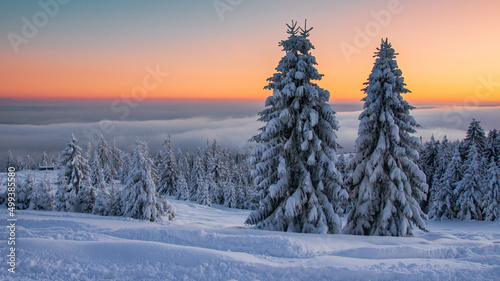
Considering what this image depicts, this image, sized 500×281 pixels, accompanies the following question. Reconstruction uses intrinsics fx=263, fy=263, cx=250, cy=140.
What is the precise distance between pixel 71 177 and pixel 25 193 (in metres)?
4.27

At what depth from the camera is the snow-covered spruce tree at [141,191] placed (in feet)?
76.3

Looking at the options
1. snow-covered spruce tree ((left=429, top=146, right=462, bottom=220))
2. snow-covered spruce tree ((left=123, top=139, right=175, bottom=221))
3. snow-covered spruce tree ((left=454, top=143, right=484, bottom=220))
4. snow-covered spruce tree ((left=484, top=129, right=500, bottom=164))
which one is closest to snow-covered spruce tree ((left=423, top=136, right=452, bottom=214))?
snow-covered spruce tree ((left=429, top=146, right=462, bottom=220))

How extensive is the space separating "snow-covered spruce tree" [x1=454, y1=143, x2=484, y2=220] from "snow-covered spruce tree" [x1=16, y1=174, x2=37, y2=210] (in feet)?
175

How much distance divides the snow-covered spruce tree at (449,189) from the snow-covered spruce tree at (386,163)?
2857cm

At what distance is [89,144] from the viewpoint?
78.9 metres

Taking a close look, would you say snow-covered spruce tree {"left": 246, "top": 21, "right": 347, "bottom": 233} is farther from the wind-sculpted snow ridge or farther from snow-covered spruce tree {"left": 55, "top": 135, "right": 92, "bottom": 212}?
snow-covered spruce tree {"left": 55, "top": 135, "right": 92, "bottom": 212}

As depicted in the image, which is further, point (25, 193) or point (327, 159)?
point (25, 193)

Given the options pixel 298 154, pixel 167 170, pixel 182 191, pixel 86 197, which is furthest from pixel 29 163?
pixel 298 154

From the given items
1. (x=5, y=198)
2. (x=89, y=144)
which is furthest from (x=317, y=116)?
(x=89, y=144)

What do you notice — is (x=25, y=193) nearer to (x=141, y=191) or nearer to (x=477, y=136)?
(x=141, y=191)

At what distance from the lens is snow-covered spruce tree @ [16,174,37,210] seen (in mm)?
27500

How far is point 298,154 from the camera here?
50.4 feet

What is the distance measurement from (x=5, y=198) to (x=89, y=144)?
55943mm

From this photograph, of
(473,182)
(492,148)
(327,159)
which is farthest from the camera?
(492,148)
